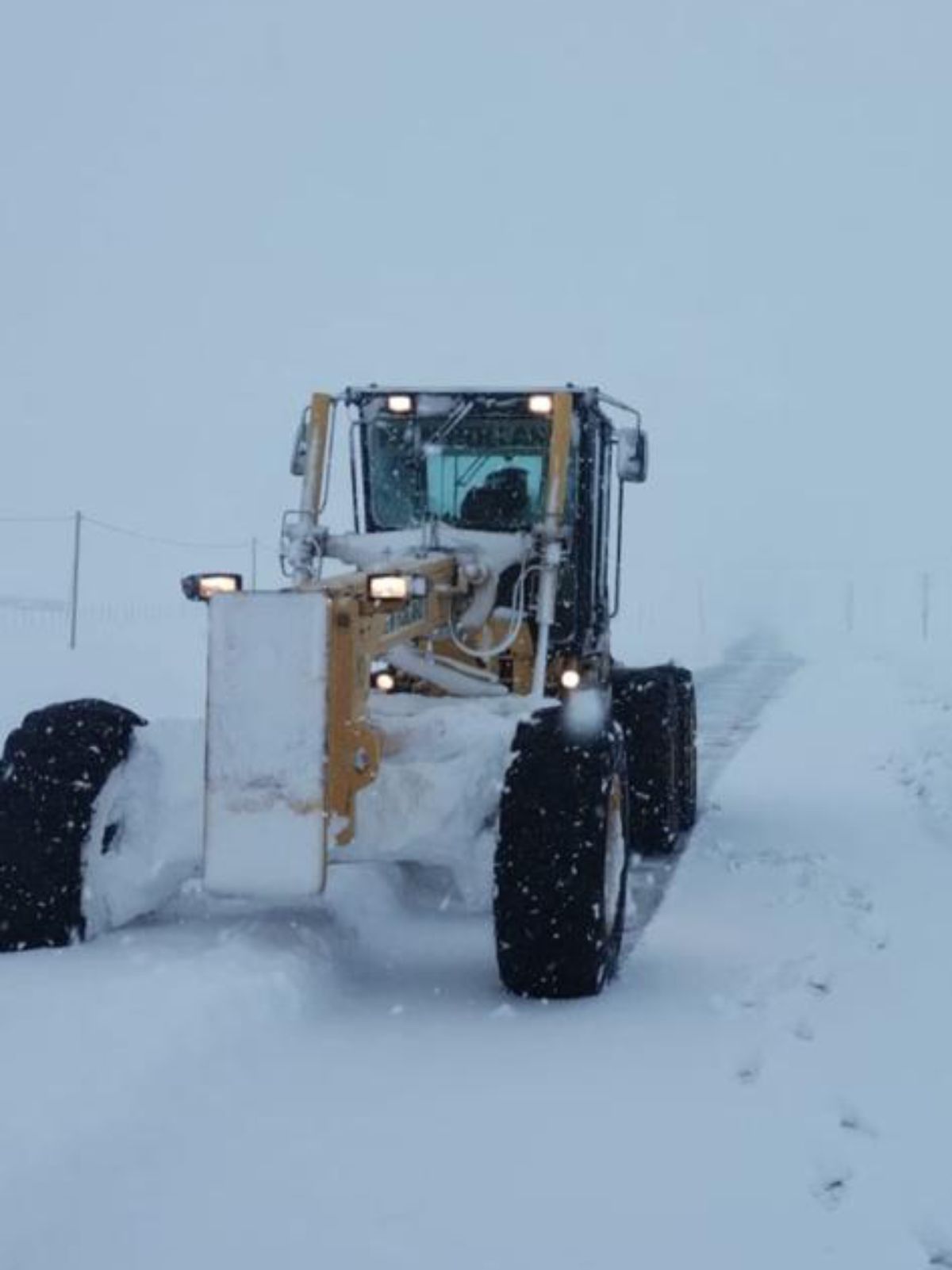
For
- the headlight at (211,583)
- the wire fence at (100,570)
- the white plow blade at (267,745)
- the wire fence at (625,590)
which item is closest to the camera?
the white plow blade at (267,745)

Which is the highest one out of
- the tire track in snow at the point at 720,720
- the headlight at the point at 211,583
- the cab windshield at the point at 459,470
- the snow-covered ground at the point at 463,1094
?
the cab windshield at the point at 459,470

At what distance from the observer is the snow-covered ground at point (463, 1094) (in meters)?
3.95

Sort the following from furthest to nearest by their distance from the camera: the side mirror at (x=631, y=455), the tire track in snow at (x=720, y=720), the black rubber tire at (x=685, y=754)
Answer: the black rubber tire at (x=685, y=754) < the side mirror at (x=631, y=455) < the tire track in snow at (x=720, y=720)

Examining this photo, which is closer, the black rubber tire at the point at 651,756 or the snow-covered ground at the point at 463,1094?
the snow-covered ground at the point at 463,1094

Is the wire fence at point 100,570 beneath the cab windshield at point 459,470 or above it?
beneath

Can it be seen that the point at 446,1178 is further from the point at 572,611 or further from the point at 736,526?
the point at 736,526

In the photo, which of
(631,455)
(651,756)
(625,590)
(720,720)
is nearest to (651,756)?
(651,756)

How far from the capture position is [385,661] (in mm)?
8453

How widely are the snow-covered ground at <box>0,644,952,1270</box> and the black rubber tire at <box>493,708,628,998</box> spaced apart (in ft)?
0.47

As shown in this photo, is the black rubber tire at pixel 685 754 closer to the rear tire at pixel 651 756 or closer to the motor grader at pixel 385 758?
the rear tire at pixel 651 756

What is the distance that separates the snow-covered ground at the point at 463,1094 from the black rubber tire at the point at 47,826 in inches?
9.3

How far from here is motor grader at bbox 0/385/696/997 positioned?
5.96 meters

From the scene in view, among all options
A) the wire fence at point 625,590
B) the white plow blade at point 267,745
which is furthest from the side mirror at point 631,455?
the wire fence at point 625,590

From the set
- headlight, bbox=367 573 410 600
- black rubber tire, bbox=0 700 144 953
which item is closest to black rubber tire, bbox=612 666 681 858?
headlight, bbox=367 573 410 600
